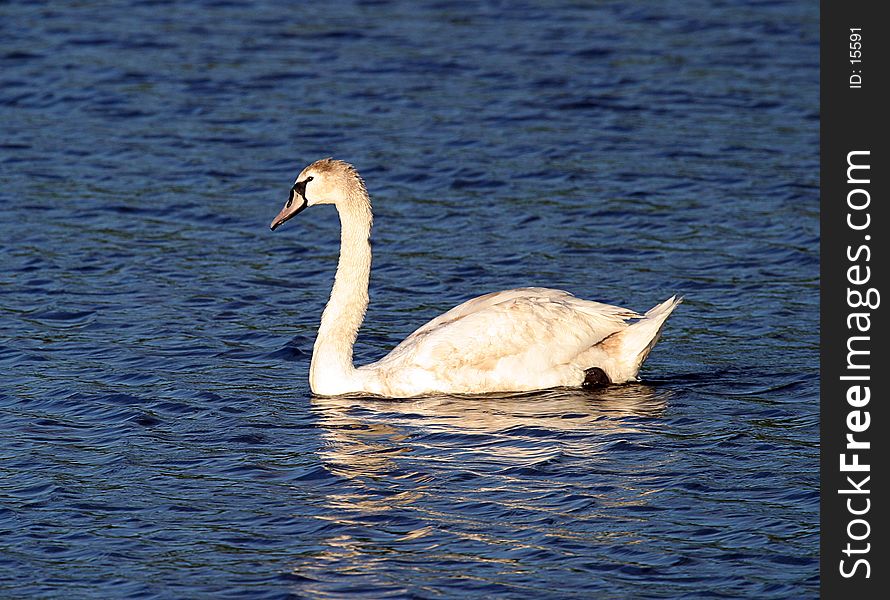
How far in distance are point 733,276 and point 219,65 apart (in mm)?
9821

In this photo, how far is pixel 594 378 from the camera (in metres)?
Answer: 13.1

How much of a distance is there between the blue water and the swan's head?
1.29 m

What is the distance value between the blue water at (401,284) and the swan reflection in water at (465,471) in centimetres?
3

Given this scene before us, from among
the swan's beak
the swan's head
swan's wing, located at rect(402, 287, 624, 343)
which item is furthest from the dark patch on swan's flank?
the swan's beak

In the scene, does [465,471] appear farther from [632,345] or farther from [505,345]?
[632,345]

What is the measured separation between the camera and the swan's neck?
13.0 metres

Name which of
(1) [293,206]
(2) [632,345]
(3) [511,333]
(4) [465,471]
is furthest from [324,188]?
(4) [465,471]

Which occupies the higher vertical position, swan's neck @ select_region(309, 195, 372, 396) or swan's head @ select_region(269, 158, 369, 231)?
swan's head @ select_region(269, 158, 369, 231)

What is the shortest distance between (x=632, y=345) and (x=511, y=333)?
0.98 m

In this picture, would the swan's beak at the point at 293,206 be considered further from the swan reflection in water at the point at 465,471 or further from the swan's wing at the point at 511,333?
the swan reflection in water at the point at 465,471

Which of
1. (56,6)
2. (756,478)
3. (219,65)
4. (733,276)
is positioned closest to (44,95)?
(219,65)

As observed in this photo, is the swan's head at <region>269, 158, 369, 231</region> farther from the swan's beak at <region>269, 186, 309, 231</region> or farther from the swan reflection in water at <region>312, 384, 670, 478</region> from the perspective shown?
the swan reflection in water at <region>312, 384, 670, 478</region>

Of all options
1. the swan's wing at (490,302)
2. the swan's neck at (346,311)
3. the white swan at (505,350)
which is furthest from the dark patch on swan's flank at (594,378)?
the swan's neck at (346,311)

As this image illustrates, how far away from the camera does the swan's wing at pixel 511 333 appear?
12883 mm
